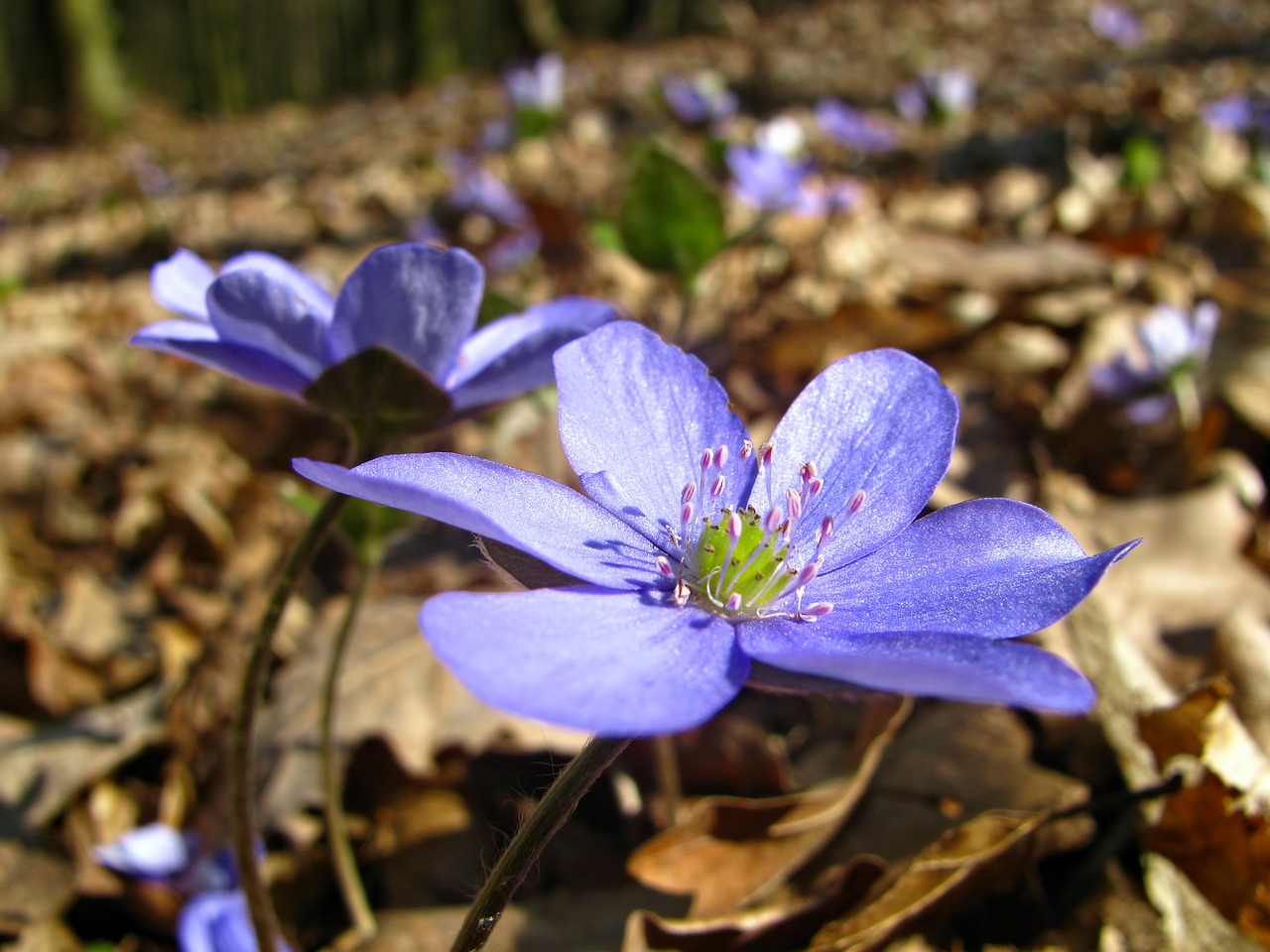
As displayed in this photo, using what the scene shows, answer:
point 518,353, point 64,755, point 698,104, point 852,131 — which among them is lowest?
point 64,755

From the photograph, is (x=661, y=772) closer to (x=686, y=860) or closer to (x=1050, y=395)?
(x=686, y=860)

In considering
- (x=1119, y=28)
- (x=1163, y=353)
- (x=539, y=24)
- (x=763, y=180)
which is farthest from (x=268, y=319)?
(x=539, y=24)

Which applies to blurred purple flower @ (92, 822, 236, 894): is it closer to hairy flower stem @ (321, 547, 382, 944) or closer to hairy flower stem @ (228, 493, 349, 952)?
hairy flower stem @ (321, 547, 382, 944)

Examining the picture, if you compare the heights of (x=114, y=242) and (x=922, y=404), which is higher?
(x=922, y=404)

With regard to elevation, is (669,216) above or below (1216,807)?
above

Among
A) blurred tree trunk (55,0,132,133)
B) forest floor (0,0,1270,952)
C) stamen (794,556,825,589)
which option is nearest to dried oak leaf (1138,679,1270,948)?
forest floor (0,0,1270,952)

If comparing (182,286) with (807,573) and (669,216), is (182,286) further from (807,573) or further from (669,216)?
(669,216)

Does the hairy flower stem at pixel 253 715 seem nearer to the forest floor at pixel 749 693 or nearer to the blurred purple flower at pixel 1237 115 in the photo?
the forest floor at pixel 749 693


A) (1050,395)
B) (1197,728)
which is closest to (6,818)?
(1197,728)
